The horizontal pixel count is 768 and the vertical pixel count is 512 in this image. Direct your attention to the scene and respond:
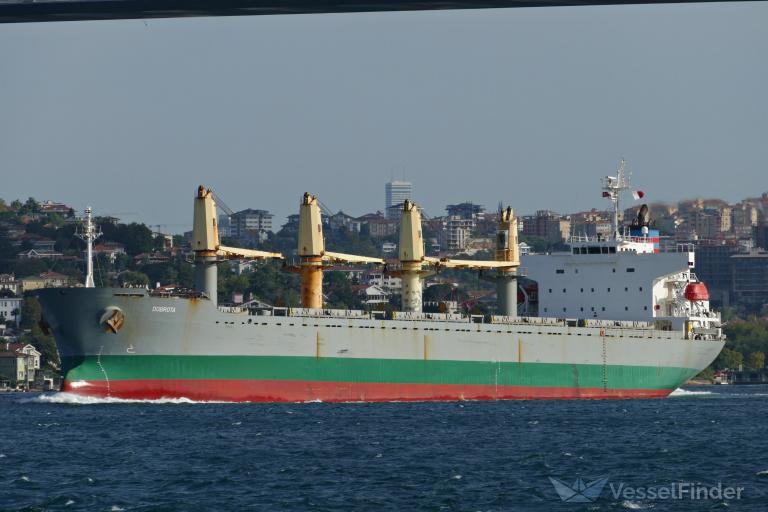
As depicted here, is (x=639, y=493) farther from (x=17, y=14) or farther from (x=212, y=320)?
(x=212, y=320)

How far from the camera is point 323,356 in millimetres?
Answer: 52406

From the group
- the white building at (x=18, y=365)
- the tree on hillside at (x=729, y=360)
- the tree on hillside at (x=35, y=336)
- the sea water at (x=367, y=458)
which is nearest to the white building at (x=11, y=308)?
the tree on hillside at (x=35, y=336)

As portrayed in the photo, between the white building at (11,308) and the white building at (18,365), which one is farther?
the white building at (11,308)

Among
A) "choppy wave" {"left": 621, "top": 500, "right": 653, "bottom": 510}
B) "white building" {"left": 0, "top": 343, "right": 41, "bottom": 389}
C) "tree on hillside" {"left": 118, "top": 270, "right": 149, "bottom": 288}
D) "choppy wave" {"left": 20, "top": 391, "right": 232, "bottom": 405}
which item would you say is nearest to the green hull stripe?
"choppy wave" {"left": 20, "top": 391, "right": 232, "bottom": 405}

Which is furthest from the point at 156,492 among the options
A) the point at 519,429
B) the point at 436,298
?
the point at 436,298

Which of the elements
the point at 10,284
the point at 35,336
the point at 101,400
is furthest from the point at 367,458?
the point at 10,284

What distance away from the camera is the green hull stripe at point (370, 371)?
163ft

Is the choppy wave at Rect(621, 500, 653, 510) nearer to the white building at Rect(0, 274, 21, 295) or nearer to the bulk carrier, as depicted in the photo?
the bulk carrier

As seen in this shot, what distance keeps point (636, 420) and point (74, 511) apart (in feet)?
73.6

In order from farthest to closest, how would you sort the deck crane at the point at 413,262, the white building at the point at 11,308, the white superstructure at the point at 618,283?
the white building at the point at 11,308, the white superstructure at the point at 618,283, the deck crane at the point at 413,262

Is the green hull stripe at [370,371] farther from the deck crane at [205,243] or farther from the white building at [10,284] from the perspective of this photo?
the white building at [10,284]

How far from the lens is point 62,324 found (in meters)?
50.0

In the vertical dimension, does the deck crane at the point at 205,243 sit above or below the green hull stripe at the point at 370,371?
above

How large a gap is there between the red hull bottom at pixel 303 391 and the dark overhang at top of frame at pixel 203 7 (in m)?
22.7
